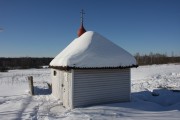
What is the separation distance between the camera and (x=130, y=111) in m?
11.2

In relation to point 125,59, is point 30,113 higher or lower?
lower

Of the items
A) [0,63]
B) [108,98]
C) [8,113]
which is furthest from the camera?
[0,63]

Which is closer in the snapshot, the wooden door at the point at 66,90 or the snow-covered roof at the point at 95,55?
the snow-covered roof at the point at 95,55

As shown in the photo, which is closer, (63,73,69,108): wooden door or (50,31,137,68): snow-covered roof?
(50,31,137,68): snow-covered roof

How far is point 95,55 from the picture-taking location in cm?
1268

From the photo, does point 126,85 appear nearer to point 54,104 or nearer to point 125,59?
point 125,59

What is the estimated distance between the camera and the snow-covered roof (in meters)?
12.0

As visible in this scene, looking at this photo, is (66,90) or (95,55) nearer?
(95,55)

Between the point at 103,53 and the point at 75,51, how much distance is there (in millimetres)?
1442

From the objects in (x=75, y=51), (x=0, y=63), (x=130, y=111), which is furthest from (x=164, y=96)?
(x=0, y=63)

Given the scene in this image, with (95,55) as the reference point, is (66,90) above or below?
below

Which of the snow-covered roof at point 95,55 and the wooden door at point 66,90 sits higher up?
the snow-covered roof at point 95,55

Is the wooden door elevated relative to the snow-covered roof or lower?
lower

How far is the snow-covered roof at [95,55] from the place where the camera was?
12031 millimetres
